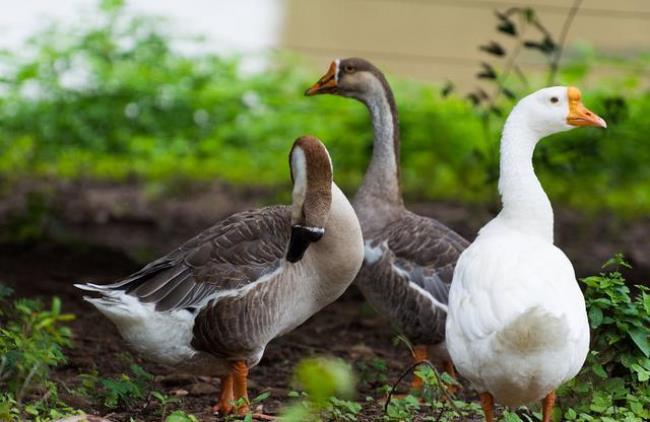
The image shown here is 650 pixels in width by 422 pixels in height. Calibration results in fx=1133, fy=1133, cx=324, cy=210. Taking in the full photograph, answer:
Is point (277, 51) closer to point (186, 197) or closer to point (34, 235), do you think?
point (186, 197)

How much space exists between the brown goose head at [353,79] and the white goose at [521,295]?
185cm

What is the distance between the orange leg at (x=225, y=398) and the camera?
17.1 feet

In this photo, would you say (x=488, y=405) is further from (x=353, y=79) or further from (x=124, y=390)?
(x=353, y=79)

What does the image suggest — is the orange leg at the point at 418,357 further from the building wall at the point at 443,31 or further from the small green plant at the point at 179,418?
the building wall at the point at 443,31

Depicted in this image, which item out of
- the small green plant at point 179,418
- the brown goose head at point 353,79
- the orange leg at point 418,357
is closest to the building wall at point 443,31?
the brown goose head at point 353,79

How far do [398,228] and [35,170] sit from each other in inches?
268

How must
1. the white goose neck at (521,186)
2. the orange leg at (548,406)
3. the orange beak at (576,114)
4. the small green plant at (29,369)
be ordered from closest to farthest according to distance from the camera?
1. the small green plant at (29,369)
2. the orange leg at (548,406)
3. the white goose neck at (521,186)
4. the orange beak at (576,114)

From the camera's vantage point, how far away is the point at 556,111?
4754mm

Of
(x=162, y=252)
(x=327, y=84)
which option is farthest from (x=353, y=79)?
(x=162, y=252)

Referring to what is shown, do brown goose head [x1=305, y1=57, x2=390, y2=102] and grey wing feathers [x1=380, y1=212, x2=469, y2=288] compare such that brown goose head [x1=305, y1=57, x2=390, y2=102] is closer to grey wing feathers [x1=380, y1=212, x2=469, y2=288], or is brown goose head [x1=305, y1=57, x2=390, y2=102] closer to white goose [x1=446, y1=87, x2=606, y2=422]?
grey wing feathers [x1=380, y1=212, x2=469, y2=288]

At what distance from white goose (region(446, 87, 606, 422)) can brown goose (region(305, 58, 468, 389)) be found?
1208mm

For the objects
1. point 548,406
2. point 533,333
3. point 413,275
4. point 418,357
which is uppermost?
point 533,333

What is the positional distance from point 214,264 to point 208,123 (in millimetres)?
7521

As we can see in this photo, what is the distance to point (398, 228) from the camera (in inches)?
245
